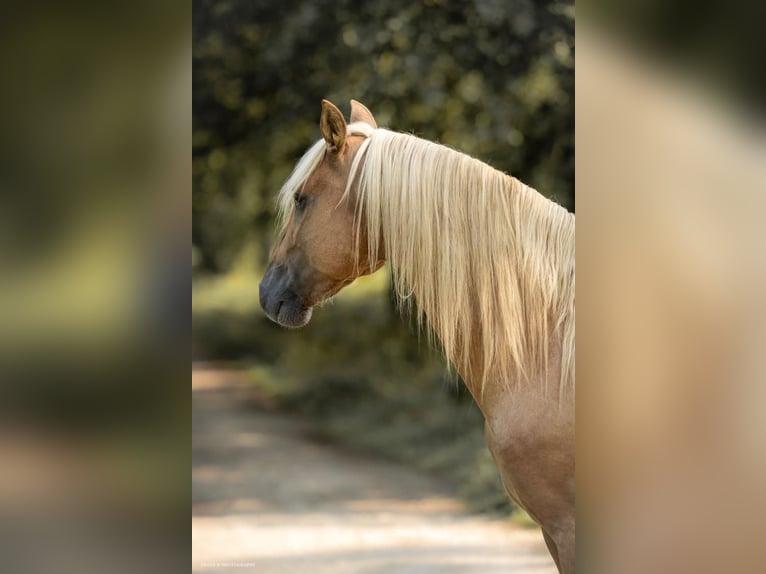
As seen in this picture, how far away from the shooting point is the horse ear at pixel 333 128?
241 cm

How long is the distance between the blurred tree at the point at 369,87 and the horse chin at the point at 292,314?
1.77ft

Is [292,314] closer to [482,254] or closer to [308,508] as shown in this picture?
[482,254]

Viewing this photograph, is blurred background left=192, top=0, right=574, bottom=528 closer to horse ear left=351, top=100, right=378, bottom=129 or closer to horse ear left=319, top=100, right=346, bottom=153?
horse ear left=351, top=100, right=378, bottom=129

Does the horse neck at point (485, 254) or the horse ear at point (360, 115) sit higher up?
the horse ear at point (360, 115)

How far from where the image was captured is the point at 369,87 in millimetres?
3027

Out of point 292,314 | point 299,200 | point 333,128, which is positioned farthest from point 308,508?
point 333,128

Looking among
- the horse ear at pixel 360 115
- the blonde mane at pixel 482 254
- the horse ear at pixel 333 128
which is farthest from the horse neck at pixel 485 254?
the horse ear at pixel 360 115

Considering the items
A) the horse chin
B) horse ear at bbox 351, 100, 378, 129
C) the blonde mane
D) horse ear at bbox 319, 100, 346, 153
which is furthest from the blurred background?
the blonde mane

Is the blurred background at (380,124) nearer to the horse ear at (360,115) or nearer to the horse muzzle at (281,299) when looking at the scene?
the horse ear at (360,115)

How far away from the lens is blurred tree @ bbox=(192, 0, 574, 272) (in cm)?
299

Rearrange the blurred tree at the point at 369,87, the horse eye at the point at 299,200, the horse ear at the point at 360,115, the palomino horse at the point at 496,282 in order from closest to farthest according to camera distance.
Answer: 1. the palomino horse at the point at 496,282
2. the horse eye at the point at 299,200
3. the horse ear at the point at 360,115
4. the blurred tree at the point at 369,87

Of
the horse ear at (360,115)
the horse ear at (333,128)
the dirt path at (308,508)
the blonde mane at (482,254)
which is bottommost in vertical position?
the dirt path at (308,508)

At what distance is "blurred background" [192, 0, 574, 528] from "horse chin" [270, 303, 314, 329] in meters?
0.42

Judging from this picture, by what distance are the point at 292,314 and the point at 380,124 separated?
88 cm
